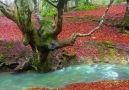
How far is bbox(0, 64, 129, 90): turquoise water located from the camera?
619 inches

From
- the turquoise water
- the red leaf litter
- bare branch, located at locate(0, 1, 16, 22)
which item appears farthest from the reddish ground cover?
the red leaf litter

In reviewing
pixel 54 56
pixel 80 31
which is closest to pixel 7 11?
pixel 54 56

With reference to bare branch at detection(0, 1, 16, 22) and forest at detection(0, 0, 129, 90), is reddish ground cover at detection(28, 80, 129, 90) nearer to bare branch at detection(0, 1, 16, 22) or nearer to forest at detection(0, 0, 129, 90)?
forest at detection(0, 0, 129, 90)

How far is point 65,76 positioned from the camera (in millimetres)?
17062

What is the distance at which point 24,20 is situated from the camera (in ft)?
52.9

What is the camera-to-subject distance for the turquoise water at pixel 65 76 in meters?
15.7

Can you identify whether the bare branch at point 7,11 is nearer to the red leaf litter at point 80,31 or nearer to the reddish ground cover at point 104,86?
the red leaf litter at point 80,31

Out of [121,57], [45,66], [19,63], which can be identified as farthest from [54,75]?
[121,57]

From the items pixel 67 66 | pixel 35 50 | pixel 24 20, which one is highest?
pixel 24 20

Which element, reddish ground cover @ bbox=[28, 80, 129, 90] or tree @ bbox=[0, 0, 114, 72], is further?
tree @ bbox=[0, 0, 114, 72]

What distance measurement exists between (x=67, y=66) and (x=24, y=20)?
4703 mm

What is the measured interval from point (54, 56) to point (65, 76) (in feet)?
7.73

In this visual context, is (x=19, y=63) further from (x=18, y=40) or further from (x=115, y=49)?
(x=115, y=49)

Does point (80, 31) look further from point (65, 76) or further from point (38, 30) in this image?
point (65, 76)
